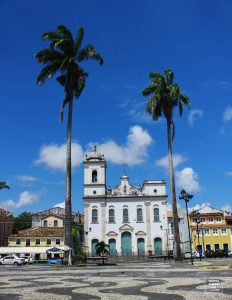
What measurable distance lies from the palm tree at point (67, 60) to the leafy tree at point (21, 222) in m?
73.3

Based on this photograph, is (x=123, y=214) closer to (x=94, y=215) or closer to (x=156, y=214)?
(x=94, y=215)

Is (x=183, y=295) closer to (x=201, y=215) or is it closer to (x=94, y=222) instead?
(x=94, y=222)

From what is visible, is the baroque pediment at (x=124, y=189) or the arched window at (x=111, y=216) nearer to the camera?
the arched window at (x=111, y=216)

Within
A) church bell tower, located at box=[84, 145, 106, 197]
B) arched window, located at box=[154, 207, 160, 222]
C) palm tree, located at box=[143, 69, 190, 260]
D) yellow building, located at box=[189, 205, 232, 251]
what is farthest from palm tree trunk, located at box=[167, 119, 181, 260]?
yellow building, located at box=[189, 205, 232, 251]

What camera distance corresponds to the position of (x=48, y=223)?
3152 inches

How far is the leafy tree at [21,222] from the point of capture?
10250 cm

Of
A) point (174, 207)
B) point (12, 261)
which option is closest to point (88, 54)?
point (174, 207)

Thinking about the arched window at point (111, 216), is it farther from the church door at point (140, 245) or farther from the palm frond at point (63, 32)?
the palm frond at point (63, 32)

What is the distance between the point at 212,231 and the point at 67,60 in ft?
149

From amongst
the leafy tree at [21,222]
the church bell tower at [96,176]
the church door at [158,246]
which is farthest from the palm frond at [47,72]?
the leafy tree at [21,222]

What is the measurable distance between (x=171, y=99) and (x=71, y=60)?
12.2 meters

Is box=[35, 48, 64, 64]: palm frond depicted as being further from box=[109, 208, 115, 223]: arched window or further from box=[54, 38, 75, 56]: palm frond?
box=[109, 208, 115, 223]: arched window

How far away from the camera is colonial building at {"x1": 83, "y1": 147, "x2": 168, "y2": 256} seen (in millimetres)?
59344

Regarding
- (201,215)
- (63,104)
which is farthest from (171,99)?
(201,215)
